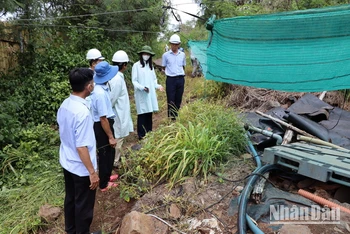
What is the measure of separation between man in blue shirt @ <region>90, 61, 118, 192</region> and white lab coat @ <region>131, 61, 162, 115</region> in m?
1.07

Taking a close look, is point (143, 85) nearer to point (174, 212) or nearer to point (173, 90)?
point (173, 90)

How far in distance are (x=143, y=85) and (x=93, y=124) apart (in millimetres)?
1478

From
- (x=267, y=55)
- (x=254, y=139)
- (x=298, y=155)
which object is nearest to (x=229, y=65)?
(x=267, y=55)

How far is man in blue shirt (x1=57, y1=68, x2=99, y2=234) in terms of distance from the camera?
1911mm

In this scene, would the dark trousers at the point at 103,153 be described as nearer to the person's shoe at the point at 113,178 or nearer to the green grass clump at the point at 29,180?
the person's shoe at the point at 113,178

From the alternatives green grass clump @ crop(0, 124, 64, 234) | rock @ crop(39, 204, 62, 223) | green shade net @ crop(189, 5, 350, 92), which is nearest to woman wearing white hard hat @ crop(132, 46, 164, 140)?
green shade net @ crop(189, 5, 350, 92)

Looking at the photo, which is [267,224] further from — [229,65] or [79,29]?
[79,29]

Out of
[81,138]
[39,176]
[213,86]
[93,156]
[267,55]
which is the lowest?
[39,176]

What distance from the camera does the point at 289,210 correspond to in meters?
2.15

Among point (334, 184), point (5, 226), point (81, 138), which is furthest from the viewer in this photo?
point (5, 226)

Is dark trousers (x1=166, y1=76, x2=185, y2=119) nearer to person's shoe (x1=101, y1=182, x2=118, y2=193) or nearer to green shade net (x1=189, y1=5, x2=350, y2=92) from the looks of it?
green shade net (x1=189, y1=5, x2=350, y2=92)

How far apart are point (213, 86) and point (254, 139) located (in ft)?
9.16

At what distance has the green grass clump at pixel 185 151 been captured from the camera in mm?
2787

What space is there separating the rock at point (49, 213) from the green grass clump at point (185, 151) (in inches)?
29.3
